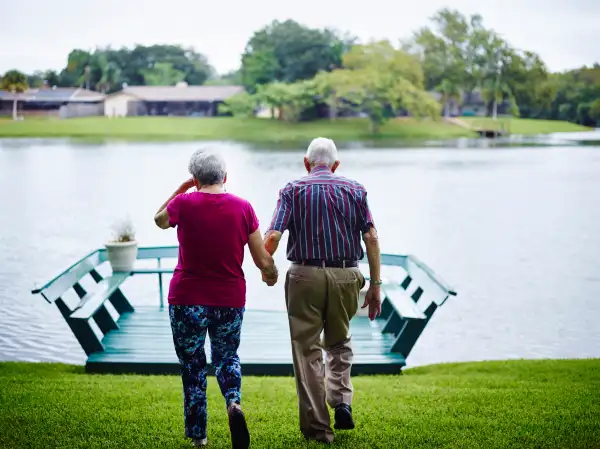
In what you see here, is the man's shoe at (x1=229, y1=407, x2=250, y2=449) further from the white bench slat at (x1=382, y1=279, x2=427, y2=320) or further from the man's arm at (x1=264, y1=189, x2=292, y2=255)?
the white bench slat at (x1=382, y1=279, x2=427, y2=320)

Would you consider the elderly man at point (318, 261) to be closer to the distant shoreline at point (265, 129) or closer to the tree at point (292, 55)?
the distant shoreline at point (265, 129)

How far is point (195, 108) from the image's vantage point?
5734cm

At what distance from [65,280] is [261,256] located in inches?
112

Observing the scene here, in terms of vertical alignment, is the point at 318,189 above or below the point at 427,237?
above

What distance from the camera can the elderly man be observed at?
3.44 metres

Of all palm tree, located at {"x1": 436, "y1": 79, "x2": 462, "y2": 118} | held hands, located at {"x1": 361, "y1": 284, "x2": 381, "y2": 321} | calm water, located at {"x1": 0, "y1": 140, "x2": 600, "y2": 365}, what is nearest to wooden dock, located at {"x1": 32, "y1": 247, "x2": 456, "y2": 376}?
calm water, located at {"x1": 0, "y1": 140, "x2": 600, "y2": 365}

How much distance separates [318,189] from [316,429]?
109cm

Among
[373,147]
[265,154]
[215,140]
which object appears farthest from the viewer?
[215,140]

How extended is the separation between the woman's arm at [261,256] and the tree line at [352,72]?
44.8m

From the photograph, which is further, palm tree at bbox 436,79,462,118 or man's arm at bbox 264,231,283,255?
palm tree at bbox 436,79,462,118

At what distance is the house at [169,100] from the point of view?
2173 inches

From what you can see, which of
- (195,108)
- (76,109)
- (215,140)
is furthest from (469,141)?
(76,109)

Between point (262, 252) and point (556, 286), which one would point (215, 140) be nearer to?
point (556, 286)

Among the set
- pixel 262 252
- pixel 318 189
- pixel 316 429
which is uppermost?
pixel 318 189
